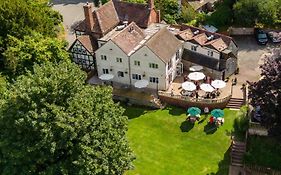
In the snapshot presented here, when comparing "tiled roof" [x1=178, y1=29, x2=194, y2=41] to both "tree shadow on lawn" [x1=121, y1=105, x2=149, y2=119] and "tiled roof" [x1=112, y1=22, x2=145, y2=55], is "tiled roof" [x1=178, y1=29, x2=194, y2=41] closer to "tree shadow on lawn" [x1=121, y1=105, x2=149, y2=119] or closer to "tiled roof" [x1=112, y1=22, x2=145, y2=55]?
"tiled roof" [x1=112, y1=22, x2=145, y2=55]

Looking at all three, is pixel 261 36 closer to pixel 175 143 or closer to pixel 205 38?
pixel 205 38

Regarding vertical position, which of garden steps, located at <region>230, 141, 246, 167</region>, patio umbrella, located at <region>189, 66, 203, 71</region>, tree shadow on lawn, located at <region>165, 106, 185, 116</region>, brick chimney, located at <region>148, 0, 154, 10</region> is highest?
brick chimney, located at <region>148, 0, 154, 10</region>

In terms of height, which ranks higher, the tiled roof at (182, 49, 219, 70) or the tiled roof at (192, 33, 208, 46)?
the tiled roof at (192, 33, 208, 46)

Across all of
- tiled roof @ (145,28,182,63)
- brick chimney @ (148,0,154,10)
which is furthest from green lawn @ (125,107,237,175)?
brick chimney @ (148,0,154,10)

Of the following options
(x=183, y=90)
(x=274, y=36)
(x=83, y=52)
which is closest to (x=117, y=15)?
(x=83, y=52)

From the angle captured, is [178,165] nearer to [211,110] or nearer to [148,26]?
[211,110]

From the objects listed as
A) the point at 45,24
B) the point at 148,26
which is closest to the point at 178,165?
the point at 148,26

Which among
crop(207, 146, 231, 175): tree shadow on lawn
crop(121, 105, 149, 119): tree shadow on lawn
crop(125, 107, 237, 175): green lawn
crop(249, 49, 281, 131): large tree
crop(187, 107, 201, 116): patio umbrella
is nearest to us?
crop(249, 49, 281, 131): large tree
